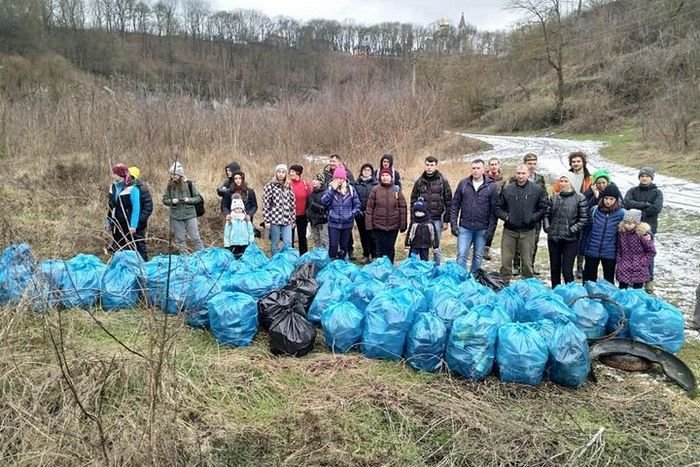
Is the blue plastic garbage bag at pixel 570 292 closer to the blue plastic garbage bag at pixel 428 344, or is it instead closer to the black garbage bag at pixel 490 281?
the black garbage bag at pixel 490 281

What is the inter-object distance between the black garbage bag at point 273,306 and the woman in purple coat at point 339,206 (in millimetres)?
2079

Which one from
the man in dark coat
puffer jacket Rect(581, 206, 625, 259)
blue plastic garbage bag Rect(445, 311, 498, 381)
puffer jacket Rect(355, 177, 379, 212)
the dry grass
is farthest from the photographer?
puffer jacket Rect(355, 177, 379, 212)

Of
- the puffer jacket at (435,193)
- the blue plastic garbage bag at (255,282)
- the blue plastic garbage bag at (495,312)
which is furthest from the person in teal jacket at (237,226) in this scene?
the blue plastic garbage bag at (495,312)

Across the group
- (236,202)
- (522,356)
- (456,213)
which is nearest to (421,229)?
(456,213)

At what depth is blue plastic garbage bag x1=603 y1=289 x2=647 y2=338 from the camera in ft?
13.6

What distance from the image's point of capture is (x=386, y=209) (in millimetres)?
6121

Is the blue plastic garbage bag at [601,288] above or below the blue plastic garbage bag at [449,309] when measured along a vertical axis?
above

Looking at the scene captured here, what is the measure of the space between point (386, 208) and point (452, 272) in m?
1.36

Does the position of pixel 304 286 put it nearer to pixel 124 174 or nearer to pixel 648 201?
pixel 124 174

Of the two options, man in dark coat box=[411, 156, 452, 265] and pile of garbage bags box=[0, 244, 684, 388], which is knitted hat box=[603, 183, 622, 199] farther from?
man in dark coat box=[411, 156, 452, 265]

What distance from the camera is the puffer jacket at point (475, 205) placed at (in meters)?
5.89

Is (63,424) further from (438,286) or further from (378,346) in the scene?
(438,286)

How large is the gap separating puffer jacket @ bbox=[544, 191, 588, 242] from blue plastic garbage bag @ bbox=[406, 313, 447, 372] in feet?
7.32

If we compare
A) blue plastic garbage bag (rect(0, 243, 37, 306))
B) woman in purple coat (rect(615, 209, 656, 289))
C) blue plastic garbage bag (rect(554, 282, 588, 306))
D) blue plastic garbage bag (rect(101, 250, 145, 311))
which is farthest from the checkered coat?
woman in purple coat (rect(615, 209, 656, 289))
